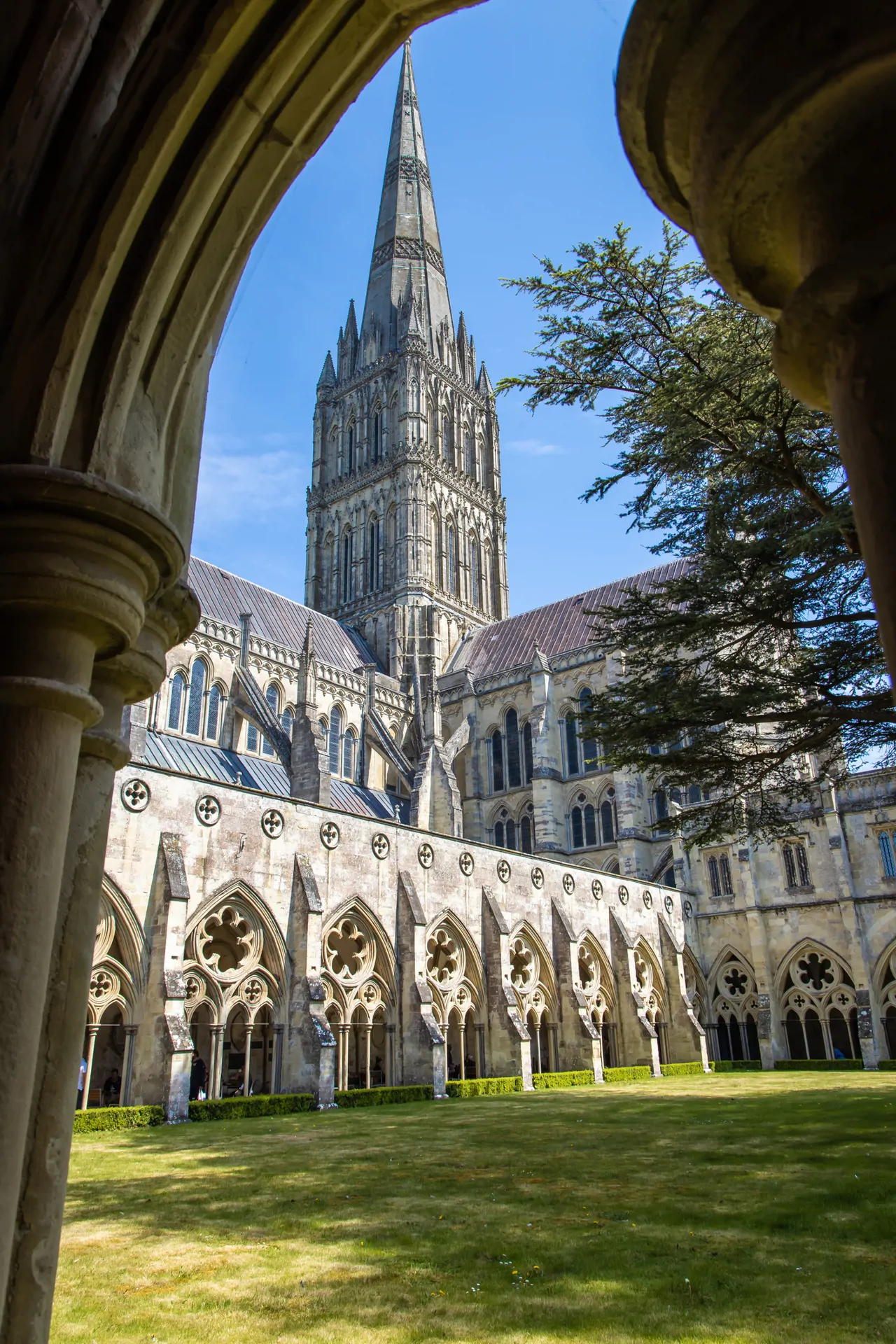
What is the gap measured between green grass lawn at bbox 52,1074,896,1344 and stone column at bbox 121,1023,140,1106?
2.58 metres

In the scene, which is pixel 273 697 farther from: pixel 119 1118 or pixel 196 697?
pixel 119 1118

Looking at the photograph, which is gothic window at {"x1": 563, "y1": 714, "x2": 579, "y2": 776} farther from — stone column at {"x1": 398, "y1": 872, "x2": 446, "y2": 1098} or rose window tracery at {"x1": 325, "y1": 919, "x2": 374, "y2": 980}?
rose window tracery at {"x1": 325, "y1": 919, "x2": 374, "y2": 980}

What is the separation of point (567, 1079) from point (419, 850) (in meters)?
6.56

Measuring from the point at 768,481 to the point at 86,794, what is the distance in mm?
8310

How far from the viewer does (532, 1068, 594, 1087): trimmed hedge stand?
20.0 metres

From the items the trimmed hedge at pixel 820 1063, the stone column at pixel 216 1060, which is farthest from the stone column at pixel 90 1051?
the trimmed hedge at pixel 820 1063

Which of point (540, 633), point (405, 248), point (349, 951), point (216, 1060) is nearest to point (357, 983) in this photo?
point (349, 951)

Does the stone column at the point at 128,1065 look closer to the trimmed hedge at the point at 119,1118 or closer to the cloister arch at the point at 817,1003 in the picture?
the trimmed hedge at the point at 119,1118

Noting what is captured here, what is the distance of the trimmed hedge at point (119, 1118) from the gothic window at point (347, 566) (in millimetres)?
32167

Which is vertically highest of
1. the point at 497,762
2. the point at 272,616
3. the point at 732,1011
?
the point at 272,616

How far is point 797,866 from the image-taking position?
90.0 ft

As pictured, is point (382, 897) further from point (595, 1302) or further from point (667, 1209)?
point (595, 1302)

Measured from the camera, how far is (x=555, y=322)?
9.47 metres

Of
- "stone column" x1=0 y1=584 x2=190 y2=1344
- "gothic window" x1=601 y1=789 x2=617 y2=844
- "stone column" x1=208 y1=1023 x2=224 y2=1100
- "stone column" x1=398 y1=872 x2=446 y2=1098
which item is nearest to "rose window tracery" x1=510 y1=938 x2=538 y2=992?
"stone column" x1=398 y1=872 x2=446 y2=1098
